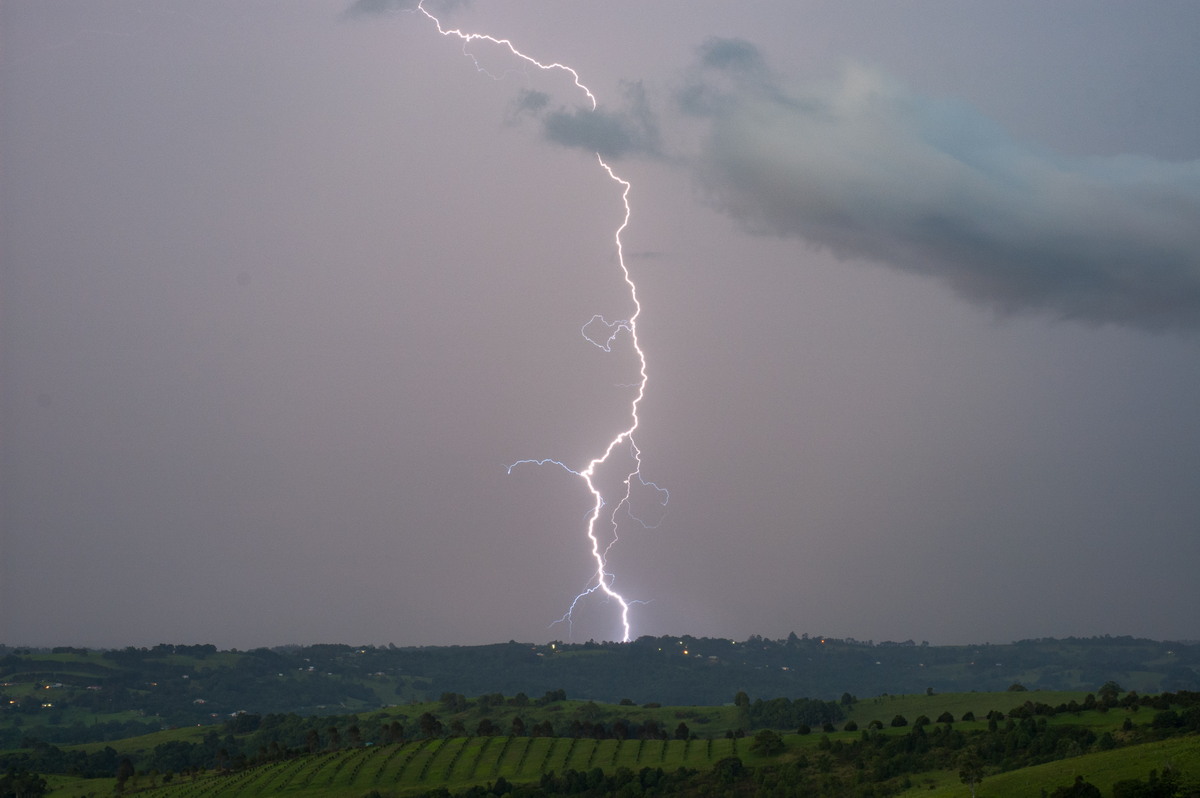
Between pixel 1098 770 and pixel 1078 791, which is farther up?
pixel 1098 770

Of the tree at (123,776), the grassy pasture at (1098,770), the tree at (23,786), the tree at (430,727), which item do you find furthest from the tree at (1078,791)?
the tree at (23,786)

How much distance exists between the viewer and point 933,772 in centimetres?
7856

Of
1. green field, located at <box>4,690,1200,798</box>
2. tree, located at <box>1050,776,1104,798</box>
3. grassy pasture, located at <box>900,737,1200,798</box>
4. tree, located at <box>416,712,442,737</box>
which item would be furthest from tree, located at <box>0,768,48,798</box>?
tree, located at <box>1050,776,1104,798</box>

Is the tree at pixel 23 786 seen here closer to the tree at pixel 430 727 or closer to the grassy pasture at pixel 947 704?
the tree at pixel 430 727

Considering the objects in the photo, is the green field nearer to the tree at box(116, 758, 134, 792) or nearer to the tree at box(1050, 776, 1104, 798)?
the tree at box(116, 758, 134, 792)

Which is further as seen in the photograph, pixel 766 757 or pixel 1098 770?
pixel 766 757

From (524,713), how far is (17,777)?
6311 cm

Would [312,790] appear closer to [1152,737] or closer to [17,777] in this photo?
[17,777]

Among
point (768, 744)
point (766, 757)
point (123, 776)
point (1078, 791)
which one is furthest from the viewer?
point (123, 776)

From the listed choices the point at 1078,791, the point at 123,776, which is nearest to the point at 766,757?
the point at 1078,791

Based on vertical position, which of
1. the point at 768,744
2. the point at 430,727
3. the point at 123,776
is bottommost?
the point at 123,776

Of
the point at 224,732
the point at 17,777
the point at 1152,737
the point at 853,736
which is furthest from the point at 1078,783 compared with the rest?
the point at 224,732

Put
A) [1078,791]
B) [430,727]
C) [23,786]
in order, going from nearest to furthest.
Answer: [1078,791]
[23,786]
[430,727]

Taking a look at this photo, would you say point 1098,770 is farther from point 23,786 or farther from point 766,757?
point 23,786
